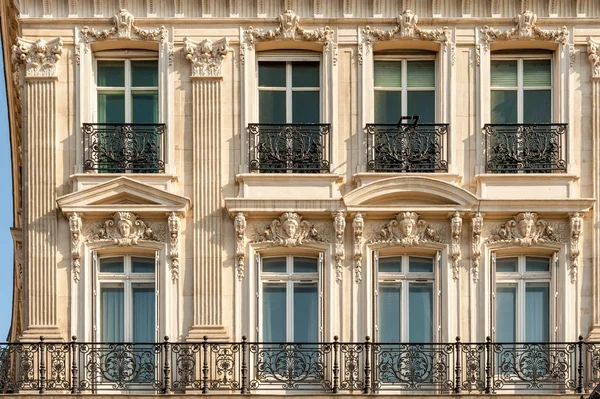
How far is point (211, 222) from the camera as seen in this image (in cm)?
2938

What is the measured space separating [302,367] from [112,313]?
3.14 metres

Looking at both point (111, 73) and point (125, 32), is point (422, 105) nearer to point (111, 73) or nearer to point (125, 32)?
point (125, 32)

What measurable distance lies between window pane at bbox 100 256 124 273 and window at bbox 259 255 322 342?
220 cm

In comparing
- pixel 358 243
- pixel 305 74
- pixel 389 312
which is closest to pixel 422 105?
pixel 305 74

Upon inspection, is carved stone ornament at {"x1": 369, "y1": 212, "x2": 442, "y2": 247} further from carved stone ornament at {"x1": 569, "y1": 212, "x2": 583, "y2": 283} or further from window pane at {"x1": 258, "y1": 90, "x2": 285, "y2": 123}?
window pane at {"x1": 258, "y1": 90, "x2": 285, "y2": 123}

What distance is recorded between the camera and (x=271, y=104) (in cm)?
3003

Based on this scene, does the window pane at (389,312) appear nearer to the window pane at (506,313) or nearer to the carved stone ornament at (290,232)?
the carved stone ornament at (290,232)

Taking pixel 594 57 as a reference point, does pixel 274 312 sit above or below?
below

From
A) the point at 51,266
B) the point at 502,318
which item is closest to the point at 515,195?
the point at 502,318

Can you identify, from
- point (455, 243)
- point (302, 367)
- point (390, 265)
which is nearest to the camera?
point (302, 367)

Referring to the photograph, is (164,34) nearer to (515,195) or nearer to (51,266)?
(51,266)

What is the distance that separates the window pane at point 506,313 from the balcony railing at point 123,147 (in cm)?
563

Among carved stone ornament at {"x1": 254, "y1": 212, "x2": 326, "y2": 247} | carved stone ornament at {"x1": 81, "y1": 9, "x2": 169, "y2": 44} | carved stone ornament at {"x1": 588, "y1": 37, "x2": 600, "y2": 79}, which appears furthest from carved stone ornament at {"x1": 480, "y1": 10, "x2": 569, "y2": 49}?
carved stone ornament at {"x1": 81, "y1": 9, "x2": 169, "y2": 44}

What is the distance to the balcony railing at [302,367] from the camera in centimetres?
2858
